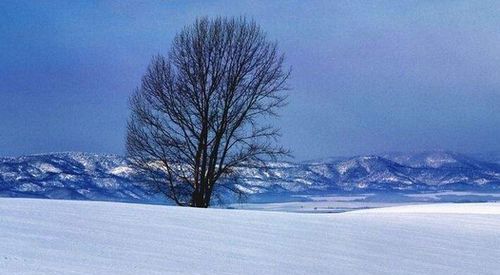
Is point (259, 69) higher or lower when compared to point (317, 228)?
higher

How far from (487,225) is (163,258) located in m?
9.72

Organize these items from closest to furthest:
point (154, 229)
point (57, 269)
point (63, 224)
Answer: point (57, 269)
point (63, 224)
point (154, 229)

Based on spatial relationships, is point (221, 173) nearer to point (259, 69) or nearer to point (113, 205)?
point (259, 69)

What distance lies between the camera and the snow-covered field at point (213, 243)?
6.30 meters

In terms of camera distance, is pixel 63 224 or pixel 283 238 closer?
pixel 63 224

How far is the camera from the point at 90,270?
570 cm

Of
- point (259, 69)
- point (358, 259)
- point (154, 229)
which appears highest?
point (259, 69)

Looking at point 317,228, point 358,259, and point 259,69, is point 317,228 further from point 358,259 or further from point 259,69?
point 259,69

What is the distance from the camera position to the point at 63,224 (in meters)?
7.89

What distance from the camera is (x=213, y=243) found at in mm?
8039

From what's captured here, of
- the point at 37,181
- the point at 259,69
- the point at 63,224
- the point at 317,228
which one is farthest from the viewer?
the point at 37,181

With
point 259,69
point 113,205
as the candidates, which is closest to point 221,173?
point 259,69

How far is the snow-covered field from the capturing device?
20.7ft

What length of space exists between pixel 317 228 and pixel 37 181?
110 meters
